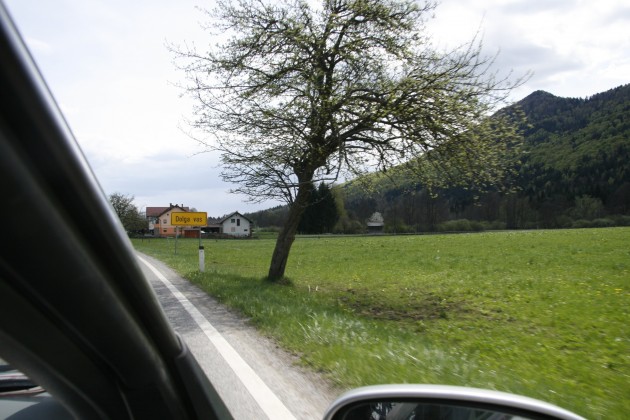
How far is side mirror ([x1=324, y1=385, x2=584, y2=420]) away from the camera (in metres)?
1.44

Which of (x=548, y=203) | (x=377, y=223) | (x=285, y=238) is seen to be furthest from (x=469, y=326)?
(x=377, y=223)

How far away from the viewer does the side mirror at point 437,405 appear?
144 centimetres

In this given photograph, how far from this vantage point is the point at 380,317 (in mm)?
10562

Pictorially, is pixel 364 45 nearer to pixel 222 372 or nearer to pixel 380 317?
pixel 380 317

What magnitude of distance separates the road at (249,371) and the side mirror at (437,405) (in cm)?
117

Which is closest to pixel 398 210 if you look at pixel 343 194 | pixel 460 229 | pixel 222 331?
pixel 460 229

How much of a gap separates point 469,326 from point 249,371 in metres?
5.81

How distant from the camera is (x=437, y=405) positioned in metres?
1.57

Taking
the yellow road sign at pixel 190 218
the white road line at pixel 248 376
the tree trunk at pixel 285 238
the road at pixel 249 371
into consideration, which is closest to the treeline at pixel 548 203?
the yellow road sign at pixel 190 218

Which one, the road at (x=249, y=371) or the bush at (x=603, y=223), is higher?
the bush at (x=603, y=223)

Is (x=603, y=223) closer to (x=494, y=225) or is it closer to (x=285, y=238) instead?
(x=494, y=225)

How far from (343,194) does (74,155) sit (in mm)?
15786

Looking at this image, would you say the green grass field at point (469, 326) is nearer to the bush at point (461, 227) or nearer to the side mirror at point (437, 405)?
the side mirror at point (437, 405)

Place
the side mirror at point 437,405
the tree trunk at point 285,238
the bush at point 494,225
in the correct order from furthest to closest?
the bush at point 494,225
the tree trunk at point 285,238
the side mirror at point 437,405
